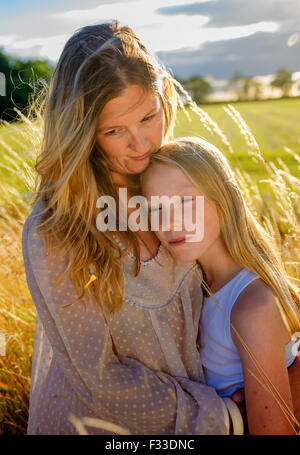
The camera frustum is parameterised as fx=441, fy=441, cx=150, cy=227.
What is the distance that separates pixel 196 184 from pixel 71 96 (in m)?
0.60

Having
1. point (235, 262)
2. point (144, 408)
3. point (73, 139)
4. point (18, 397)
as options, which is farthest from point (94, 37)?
point (18, 397)

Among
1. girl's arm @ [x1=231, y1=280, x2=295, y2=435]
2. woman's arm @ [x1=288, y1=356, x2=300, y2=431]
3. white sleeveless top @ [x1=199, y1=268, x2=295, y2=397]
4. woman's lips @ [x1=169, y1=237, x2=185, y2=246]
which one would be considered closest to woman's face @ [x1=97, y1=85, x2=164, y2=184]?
woman's lips @ [x1=169, y1=237, x2=185, y2=246]

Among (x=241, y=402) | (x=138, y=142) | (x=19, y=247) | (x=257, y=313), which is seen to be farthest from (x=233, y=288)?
(x=19, y=247)

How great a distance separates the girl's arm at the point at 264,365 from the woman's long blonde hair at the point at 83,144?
493 mm

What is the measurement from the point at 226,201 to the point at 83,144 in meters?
0.64

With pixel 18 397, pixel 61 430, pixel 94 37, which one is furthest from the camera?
pixel 18 397

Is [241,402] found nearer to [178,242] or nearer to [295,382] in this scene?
[295,382]

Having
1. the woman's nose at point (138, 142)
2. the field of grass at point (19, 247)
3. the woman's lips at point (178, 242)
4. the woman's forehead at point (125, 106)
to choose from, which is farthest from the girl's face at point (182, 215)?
the field of grass at point (19, 247)

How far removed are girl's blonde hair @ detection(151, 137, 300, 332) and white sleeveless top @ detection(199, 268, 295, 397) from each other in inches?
3.2

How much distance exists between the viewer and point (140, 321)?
1.71m

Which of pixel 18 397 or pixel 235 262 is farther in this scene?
pixel 18 397

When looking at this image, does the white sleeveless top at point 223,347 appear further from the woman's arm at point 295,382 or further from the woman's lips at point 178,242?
the woman's lips at point 178,242

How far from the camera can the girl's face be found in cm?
180
